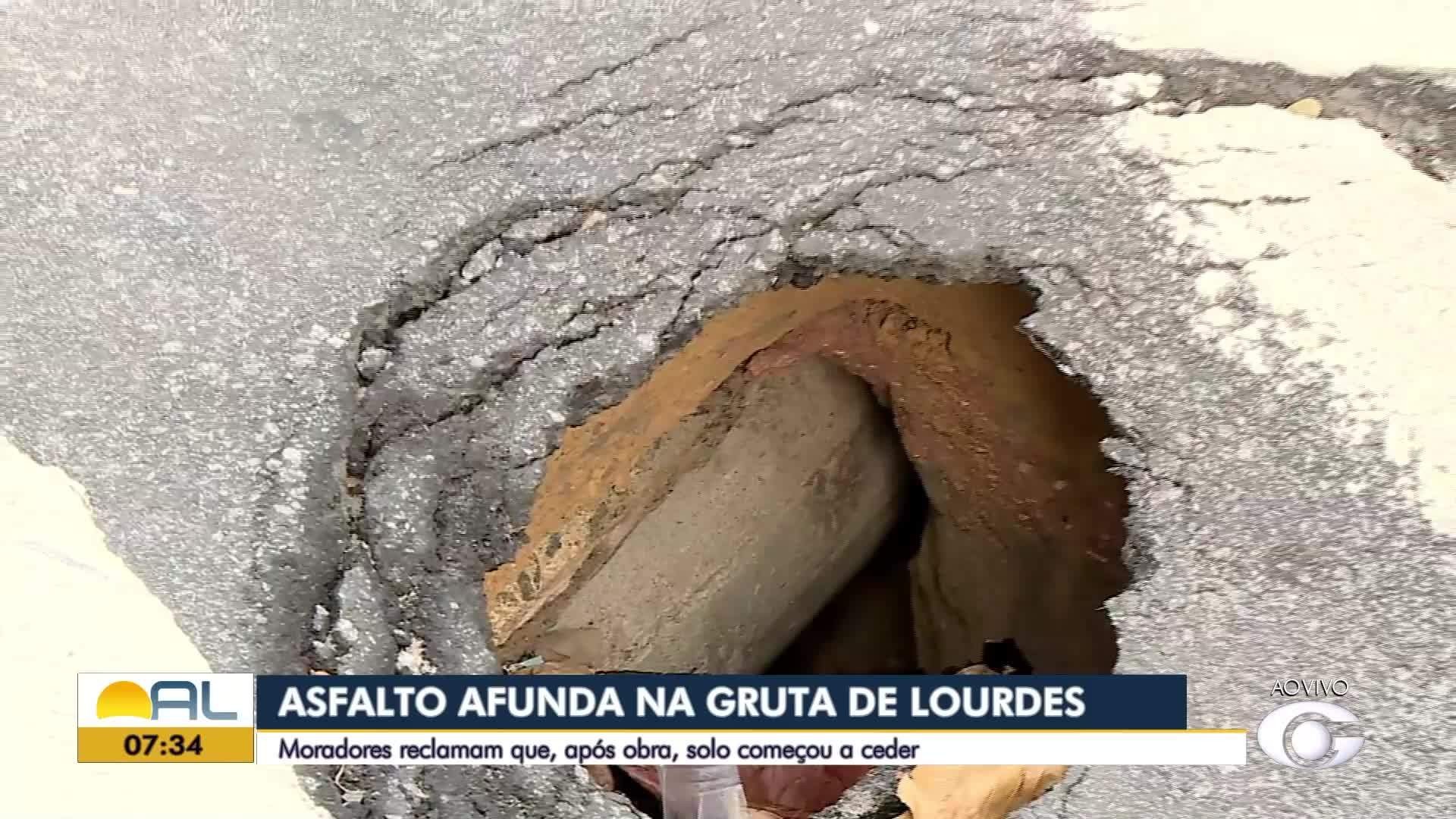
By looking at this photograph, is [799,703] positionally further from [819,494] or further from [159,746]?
[819,494]

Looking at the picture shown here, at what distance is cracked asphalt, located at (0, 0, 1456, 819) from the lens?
4.11 feet

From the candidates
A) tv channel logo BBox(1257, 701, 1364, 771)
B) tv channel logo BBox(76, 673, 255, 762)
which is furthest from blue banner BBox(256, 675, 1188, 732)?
tv channel logo BBox(76, 673, 255, 762)

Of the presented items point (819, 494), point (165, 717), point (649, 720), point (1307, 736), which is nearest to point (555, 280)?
point (649, 720)

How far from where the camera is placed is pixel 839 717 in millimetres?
1317

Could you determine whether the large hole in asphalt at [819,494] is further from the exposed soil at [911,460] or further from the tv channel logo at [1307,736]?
the tv channel logo at [1307,736]

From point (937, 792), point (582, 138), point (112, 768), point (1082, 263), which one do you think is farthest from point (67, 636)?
point (1082, 263)

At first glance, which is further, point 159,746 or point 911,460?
point 911,460

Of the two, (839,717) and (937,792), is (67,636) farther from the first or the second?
(937,792)

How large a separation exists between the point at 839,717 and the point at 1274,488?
0.66 metres

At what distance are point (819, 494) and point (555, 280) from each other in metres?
1.32

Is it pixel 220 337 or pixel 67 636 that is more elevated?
pixel 220 337

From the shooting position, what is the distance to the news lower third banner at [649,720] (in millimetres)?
1256

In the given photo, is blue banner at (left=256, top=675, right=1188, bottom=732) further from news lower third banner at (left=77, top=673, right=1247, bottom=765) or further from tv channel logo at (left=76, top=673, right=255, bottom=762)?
tv channel logo at (left=76, top=673, right=255, bottom=762)

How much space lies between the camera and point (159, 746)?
1261mm
